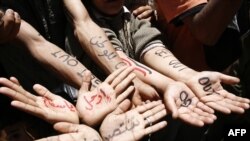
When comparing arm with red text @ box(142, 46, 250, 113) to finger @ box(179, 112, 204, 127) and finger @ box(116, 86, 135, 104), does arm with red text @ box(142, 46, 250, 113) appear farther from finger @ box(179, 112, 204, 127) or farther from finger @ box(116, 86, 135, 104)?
finger @ box(116, 86, 135, 104)

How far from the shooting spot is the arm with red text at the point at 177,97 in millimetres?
1609

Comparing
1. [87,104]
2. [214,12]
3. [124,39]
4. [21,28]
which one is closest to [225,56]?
[214,12]

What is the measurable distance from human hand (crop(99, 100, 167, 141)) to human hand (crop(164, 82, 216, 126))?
0.04 metres

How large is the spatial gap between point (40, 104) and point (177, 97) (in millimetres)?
444

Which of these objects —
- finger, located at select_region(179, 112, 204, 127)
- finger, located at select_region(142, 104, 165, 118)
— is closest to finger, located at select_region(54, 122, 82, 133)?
finger, located at select_region(142, 104, 165, 118)

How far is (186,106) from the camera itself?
1.68 metres

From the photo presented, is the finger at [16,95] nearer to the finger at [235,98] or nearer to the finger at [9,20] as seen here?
the finger at [9,20]

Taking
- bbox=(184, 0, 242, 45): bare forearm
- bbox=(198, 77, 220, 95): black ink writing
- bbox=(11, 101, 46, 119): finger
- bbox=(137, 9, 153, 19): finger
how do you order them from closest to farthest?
bbox=(11, 101, 46, 119): finger
bbox=(198, 77, 220, 95): black ink writing
bbox=(184, 0, 242, 45): bare forearm
bbox=(137, 9, 153, 19): finger

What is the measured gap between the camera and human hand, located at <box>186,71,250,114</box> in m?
1.63

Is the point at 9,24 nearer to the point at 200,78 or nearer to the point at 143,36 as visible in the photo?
the point at 143,36

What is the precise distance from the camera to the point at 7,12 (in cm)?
167

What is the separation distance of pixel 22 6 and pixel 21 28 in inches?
5.4

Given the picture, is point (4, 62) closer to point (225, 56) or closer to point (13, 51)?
point (13, 51)

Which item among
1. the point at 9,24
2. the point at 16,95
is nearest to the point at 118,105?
the point at 16,95
